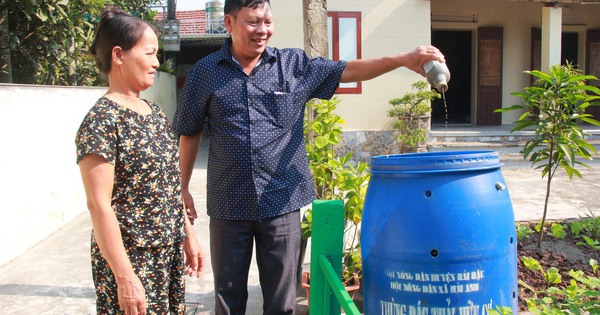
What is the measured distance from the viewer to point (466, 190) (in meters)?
1.72

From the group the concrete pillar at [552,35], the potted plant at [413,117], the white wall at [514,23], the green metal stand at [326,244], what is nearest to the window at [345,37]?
the potted plant at [413,117]

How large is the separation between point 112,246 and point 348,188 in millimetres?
1602

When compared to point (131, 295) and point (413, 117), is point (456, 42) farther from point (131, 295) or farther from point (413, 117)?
point (131, 295)

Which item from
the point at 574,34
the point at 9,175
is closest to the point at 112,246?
the point at 9,175

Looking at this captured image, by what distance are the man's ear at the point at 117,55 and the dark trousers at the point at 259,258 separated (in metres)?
0.80

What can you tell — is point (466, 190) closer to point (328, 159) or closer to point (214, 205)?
point (214, 205)

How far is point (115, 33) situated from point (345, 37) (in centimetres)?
745

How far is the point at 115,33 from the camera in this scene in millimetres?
1820

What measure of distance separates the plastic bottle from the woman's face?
957 millimetres

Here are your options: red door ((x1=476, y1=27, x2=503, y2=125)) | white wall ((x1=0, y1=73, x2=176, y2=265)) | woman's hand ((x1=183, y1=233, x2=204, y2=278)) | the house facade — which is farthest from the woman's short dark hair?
red door ((x1=476, y1=27, x2=503, y2=125))

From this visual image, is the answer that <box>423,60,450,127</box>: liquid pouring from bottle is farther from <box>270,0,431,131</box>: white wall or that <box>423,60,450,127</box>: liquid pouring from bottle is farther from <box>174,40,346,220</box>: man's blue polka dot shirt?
<box>270,0,431,131</box>: white wall

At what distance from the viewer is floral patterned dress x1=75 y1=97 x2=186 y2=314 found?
172 cm

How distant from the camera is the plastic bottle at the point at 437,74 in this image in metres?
1.83

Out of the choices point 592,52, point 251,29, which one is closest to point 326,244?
point 251,29
